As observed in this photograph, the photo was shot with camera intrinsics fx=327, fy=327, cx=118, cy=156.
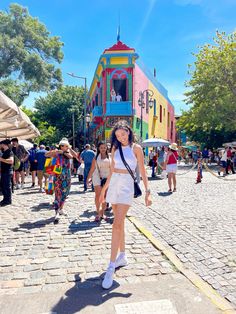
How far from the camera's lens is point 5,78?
2827cm

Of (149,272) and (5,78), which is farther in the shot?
(5,78)

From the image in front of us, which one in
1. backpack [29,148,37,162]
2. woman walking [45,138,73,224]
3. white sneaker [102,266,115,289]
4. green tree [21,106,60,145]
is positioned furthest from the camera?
green tree [21,106,60,145]

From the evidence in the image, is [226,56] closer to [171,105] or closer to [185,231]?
[171,105]

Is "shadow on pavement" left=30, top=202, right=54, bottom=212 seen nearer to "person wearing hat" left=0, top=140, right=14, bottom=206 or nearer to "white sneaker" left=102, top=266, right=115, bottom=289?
"person wearing hat" left=0, top=140, right=14, bottom=206

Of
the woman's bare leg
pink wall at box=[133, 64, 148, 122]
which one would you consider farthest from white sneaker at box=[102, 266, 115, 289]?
pink wall at box=[133, 64, 148, 122]

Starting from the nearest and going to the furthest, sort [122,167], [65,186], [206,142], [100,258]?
1. [122,167]
2. [100,258]
3. [65,186]
4. [206,142]

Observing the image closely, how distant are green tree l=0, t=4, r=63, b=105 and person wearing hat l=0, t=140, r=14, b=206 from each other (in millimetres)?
19347

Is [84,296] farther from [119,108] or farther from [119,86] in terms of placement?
[119,86]

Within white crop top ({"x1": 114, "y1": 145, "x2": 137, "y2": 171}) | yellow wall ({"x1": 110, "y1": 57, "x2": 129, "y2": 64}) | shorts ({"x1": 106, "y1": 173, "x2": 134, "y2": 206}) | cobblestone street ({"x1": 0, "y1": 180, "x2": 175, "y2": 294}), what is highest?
yellow wall ({"x1": 110, "y1": 57, "x2": 129, "y2": 64})

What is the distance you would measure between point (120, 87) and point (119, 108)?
1969mm

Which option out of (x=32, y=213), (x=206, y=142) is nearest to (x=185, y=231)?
(x=32, y=213)

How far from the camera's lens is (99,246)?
5.05 meters

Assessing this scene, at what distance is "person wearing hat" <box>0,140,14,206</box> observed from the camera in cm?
863

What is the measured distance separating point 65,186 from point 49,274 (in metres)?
3.07
